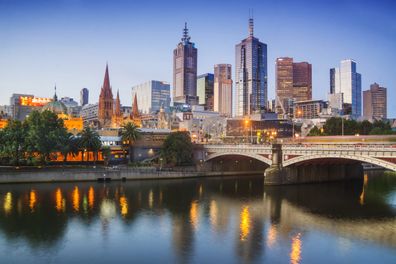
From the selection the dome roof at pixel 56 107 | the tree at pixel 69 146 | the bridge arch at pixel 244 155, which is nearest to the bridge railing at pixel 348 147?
Result: the bridge arch at pixel 244 155

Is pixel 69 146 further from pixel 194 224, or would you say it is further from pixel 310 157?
pixel 310 157

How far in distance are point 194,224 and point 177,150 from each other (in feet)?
190

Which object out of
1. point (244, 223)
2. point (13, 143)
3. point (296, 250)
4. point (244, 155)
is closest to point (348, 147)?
point (244, 223)

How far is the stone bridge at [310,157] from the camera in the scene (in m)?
67.5

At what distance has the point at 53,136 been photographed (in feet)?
323

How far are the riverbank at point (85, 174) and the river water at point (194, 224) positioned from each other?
401 cm

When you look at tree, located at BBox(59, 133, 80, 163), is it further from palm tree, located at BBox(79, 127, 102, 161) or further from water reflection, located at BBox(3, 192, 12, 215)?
water reflection, located at BBox(3, 192, 12, 215)

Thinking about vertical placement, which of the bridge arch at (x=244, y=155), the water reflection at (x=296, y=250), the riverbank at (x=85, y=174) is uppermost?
the bridge arch at (x=244, y=155)

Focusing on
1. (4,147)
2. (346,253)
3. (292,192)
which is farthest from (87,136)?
(346,253)

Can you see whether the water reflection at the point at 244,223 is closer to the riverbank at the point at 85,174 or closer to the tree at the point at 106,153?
the riverbank at the point at 85,174

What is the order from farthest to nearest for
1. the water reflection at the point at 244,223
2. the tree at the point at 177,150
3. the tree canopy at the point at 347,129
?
the tree canopy at the point at 347,129
the tree at the point at 177,150
the water reflection at the point at 244,223

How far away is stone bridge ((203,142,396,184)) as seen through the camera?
221ft

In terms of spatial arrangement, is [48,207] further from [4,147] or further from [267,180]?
[267,180]

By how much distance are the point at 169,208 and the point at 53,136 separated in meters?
47.7
